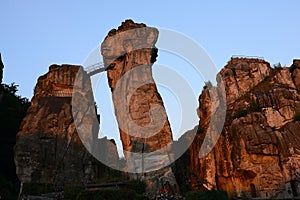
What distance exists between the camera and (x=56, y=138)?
35.5 metres

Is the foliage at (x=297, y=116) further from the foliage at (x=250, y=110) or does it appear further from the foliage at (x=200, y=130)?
the foliage at (x=200, y=130)

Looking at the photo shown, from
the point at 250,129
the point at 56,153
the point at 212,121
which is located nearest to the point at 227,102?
the point at 212,121

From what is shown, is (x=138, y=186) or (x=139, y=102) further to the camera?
(x=139, y=102)

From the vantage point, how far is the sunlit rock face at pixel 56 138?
33.4 meters

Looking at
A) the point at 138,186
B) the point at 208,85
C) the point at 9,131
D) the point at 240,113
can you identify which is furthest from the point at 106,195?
the point at 208,85

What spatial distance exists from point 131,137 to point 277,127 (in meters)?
14.2

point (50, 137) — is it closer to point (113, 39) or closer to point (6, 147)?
point (6, 147)

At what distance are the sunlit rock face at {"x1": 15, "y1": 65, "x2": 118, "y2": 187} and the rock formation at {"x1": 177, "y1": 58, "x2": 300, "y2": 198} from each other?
1142 centimetres

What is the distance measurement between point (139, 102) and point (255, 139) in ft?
38.5

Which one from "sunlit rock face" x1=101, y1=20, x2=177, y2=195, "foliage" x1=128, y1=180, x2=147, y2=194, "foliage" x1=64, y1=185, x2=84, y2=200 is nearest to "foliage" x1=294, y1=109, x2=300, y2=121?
"sunlit rock face" x1=101, y1=20, x2=177, y2=195

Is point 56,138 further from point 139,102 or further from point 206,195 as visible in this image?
point 206,195

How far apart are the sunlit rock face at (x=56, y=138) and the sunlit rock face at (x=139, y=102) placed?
11.5 ft

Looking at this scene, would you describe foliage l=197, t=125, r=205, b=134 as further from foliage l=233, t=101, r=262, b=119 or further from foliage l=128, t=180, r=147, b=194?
foliage l=128, t=180, r=147, b=194

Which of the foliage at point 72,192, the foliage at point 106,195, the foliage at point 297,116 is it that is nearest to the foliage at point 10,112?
the foliage at point 72,192
